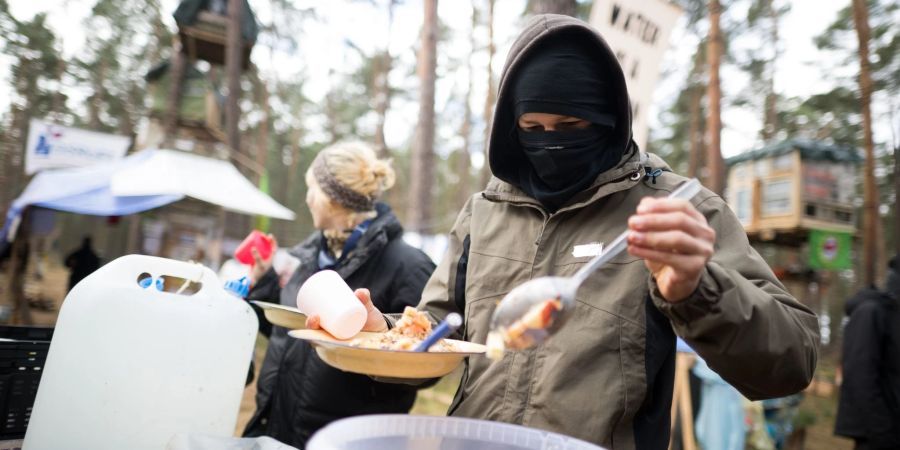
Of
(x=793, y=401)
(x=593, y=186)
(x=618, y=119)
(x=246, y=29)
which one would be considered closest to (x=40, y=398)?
(x=593, y=186)

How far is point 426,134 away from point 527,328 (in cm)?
813

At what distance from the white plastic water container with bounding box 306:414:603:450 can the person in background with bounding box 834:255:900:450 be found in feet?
13.3

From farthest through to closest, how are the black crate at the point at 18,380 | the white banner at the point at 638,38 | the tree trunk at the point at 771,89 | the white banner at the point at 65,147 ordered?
the tree trunk at the point at 771,89 < the white banner at the point at 65,147 < the white banner at the point at 638,38 < the black crate at the point at 18,380

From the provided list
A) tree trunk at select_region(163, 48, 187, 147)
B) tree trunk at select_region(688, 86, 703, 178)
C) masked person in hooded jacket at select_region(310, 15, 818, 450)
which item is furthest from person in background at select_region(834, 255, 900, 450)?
tree trunk at select_region(163, 48, 187, 147)

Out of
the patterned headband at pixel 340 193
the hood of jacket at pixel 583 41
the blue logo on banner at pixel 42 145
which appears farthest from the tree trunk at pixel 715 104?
the blue logo on banner at pixel 42 145

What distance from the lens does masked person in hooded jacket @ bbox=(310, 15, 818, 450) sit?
104cm

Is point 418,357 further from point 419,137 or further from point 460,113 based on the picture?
point 460,113

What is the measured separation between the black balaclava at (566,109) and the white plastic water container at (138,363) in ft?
3.15

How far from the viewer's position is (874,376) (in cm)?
386

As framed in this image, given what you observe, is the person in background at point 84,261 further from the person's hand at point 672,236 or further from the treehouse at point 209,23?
the person's hand at point 672,236

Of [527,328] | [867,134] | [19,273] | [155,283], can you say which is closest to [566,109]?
[527,328]

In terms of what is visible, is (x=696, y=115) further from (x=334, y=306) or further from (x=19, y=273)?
(x=334, y=306)

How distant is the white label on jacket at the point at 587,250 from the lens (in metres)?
1.38

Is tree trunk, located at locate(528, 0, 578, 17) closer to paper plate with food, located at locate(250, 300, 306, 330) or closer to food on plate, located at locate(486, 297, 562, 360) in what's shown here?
paper plate with food, located at locate(250, 300, 306, 330)
